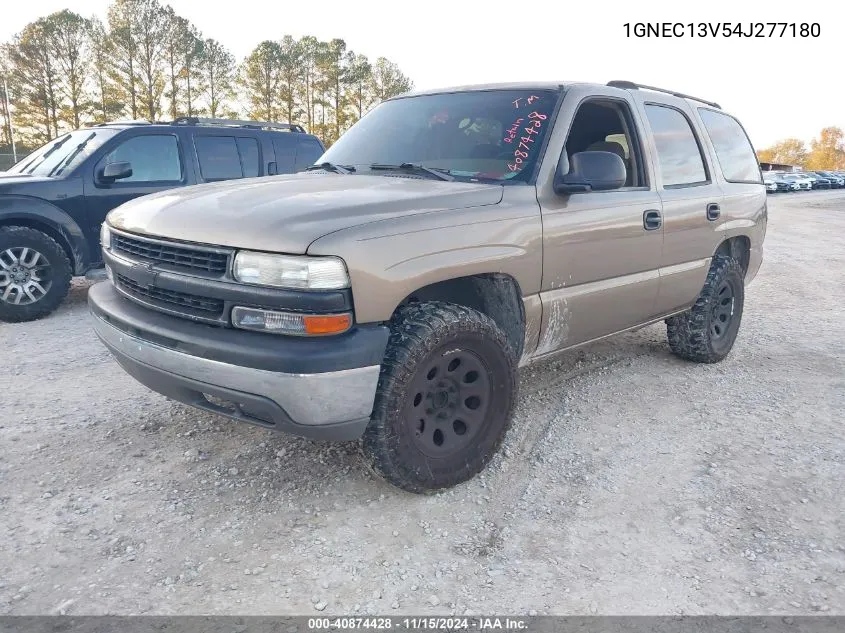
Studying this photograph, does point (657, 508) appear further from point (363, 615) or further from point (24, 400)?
point (24, 400)

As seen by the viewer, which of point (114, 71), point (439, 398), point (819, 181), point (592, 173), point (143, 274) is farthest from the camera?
point (819, 181)

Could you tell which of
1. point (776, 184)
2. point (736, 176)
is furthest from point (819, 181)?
point (736, 176)

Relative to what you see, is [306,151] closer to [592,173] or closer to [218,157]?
[218,157]

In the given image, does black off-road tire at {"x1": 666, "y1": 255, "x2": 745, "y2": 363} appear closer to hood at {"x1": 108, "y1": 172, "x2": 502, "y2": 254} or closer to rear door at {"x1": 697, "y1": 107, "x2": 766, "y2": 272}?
rear door at {"x1": 697, "y1": 107, "x2": 766, "y2": 272}

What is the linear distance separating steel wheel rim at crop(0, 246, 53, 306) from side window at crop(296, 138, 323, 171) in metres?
2.99

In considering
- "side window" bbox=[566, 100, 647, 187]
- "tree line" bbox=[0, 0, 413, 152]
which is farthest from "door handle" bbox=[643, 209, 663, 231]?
"tree line" bbox=[0, 0, 413, 152]

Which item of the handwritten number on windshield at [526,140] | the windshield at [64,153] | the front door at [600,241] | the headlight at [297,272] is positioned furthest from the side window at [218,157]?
the headlight at [297,272]

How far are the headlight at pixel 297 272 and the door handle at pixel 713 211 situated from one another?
310 cm

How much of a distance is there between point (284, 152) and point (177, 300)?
5510 millimetres

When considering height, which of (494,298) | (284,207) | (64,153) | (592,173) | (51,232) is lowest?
(494,298)

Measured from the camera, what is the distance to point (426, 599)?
2439 millimetres

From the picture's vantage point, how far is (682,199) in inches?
175

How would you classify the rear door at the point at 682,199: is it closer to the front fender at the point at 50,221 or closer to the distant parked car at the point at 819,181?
the front fender at the point at 50,221

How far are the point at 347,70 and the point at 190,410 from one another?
4791 cm
